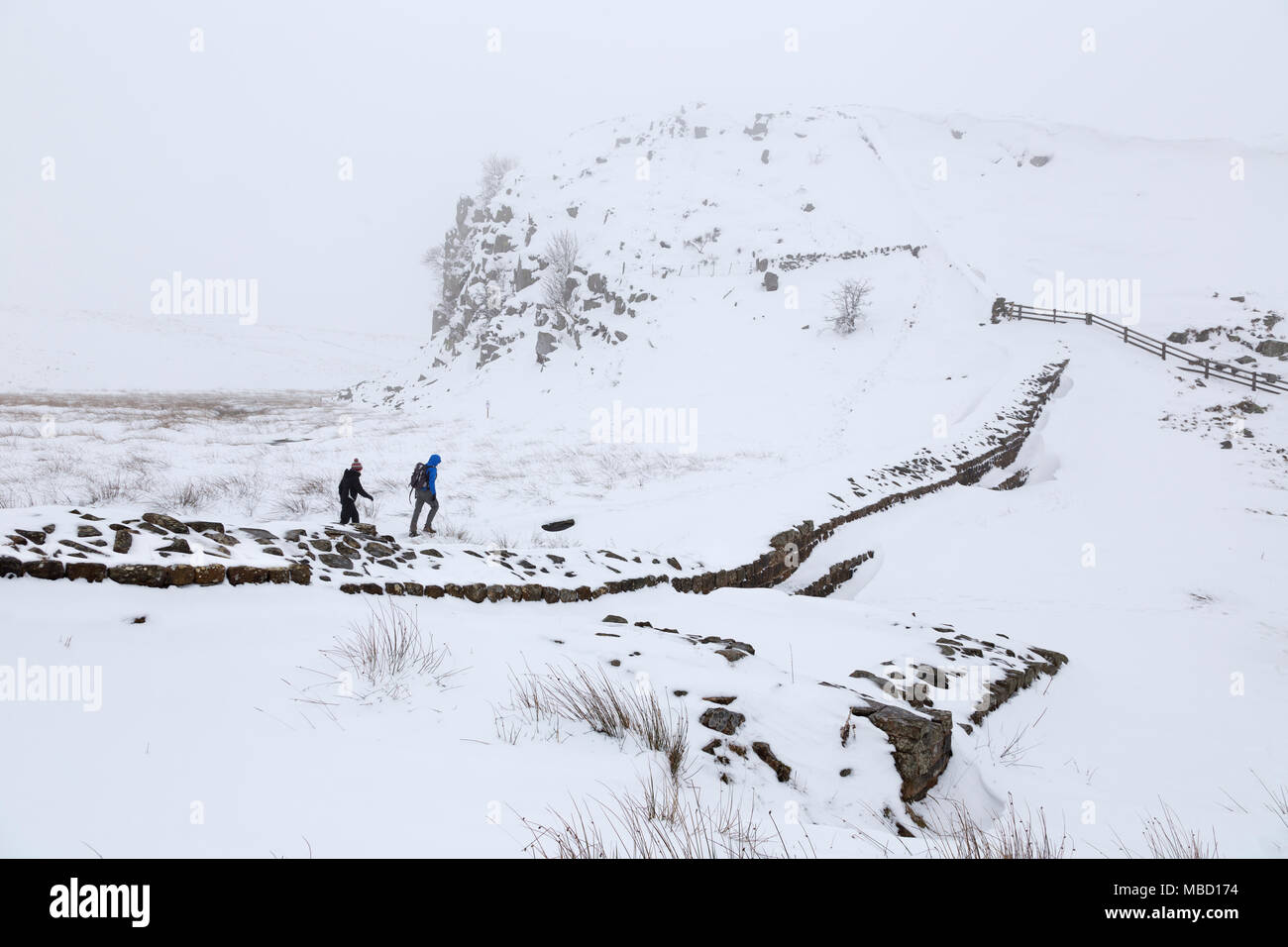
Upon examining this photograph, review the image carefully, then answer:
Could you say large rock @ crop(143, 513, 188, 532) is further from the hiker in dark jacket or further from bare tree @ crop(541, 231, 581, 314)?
bare tree @ crop(541, 231, 581, 314)

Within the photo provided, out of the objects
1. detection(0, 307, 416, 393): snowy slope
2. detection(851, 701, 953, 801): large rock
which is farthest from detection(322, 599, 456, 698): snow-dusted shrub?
detection(0, 307, 416, 393): snowy slope

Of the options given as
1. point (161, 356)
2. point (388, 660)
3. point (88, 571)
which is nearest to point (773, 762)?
point (388, 660)

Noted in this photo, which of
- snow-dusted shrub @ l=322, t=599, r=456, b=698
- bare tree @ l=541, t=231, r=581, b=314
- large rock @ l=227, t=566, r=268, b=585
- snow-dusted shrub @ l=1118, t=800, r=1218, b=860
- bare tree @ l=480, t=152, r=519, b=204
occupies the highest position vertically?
bare tree @ l=480, t=152, r=519, b=204

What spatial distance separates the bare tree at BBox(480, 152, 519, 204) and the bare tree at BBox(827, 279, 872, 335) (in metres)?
36.7

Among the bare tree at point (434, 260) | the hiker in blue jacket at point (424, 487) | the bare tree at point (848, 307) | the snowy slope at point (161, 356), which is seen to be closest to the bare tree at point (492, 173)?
the bare tree at point (434, 260)

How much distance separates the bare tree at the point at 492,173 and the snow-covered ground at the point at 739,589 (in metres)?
24.9

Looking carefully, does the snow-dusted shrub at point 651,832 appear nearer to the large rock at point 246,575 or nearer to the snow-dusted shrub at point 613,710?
the snow-dusted shrub at point 613,710

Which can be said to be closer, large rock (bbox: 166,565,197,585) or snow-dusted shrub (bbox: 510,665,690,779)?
snow-dusted shrub (bbox: 510,665,690,779)

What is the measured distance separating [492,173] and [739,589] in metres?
58.0

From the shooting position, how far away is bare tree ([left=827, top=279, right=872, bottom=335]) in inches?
1196

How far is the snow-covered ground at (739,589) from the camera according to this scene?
8.54ft

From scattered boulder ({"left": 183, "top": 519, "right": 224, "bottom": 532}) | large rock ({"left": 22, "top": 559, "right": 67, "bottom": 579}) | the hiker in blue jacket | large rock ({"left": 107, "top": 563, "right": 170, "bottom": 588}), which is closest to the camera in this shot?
large rock ({"left": 22, "top": 559, "right": 67, "bottom": 579})
